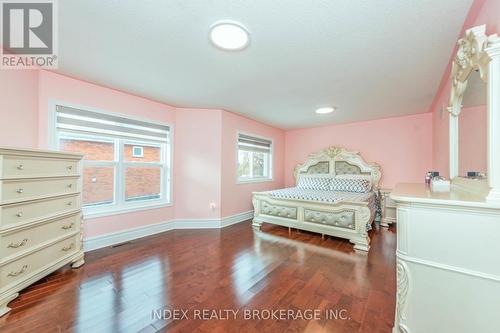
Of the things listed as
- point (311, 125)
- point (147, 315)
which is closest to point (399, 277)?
point (147, 315)

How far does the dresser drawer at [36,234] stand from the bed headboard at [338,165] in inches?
169

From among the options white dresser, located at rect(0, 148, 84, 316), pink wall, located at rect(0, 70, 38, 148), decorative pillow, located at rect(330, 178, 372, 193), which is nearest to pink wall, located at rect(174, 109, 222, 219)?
white dresser, located at rect(0, 148, 84, 316)

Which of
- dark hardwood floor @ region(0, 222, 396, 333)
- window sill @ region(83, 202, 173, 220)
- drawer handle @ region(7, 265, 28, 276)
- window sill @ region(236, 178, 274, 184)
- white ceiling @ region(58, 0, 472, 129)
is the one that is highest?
white ceiling @ region(58, 0, 472, 129)

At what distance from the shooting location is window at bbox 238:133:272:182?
14.1 feet

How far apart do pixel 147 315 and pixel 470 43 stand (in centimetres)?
279

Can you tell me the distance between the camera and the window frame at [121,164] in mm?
2387

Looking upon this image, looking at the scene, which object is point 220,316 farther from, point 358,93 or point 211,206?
point 358,93

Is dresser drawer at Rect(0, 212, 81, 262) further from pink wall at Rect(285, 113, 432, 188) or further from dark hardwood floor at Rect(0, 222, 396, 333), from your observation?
pink wall at Rect(285, 113, 432, 188)

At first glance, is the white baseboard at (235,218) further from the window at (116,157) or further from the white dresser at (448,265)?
the white dresser at (448,265)

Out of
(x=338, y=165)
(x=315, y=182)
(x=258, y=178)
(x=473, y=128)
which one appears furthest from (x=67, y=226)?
(x=338, y=165)

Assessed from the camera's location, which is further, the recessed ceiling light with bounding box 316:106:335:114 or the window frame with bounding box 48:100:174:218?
the recessed ceiling light with bounding box 316:106:335:114

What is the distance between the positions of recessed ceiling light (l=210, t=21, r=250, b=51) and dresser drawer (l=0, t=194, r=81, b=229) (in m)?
2.12

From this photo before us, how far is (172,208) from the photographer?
11.7 ft

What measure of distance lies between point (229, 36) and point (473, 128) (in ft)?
6.24
